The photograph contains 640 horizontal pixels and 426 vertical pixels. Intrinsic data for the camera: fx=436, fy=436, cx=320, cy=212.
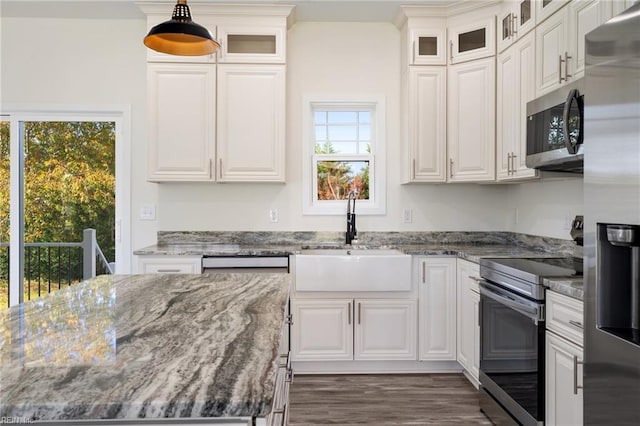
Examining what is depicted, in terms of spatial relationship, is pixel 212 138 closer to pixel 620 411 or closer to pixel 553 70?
pixel 553 70

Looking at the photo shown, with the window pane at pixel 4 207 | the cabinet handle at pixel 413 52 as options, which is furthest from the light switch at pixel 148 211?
the cabinet handle at pixel 413 52

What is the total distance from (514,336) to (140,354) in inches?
74.2

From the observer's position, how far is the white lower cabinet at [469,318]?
2799 millimetres

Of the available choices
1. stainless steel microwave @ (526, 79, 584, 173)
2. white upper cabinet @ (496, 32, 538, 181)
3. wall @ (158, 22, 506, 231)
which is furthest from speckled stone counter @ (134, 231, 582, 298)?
stainless steel microwave @ (526, 79, 584, 173)

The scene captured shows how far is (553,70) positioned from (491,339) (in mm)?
1579

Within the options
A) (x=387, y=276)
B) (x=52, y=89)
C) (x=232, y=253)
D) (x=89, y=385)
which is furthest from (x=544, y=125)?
(x=52, y=89)

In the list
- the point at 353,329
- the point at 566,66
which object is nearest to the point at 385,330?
the point at 353,329

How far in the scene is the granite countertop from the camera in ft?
2.45

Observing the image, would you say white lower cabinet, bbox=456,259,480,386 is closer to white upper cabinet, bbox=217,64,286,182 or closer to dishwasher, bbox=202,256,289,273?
dishwasher, bbox=202,256,289,273

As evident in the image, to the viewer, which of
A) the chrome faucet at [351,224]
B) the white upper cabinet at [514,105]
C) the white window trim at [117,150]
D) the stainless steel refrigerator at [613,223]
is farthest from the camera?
the white window trim at [117,150]

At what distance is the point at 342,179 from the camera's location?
390 cm

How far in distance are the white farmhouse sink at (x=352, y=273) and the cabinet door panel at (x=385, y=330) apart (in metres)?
0.14

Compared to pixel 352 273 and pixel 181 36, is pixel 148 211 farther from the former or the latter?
pixel 181 36

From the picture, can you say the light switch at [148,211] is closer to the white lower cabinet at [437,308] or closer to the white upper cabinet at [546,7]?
the white lower cabinet at [437,308]
